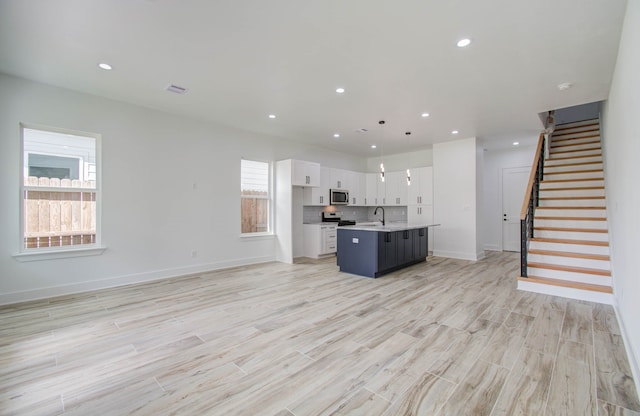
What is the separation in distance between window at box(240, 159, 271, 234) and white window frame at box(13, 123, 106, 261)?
2.53 metres

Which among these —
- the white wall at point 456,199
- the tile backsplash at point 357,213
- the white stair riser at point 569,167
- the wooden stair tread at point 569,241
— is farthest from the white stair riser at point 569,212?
the tile backsplash at point 357,213

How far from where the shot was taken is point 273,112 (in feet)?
16.8

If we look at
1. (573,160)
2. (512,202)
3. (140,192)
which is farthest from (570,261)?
(140,192)

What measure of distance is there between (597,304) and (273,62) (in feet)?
17.1

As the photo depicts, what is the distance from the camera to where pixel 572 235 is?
16.0 ft

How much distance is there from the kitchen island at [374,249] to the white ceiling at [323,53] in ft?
7.19

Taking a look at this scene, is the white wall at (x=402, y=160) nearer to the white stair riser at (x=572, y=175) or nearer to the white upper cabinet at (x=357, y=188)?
the white upper cabinet at (x=357, y=188)

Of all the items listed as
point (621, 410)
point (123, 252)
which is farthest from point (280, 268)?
point (621, 410)

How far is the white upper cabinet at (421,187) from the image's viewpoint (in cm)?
761

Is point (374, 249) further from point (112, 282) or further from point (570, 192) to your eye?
point (112, 282)

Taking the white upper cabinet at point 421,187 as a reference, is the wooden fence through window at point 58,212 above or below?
below

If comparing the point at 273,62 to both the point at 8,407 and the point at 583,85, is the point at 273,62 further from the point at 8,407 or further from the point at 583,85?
the point at 583,85

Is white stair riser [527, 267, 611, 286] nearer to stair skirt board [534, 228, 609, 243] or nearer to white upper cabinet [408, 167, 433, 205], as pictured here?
stair skirt board [534, 228, 609, 243]

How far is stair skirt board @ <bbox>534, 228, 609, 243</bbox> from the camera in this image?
465 centimetres
